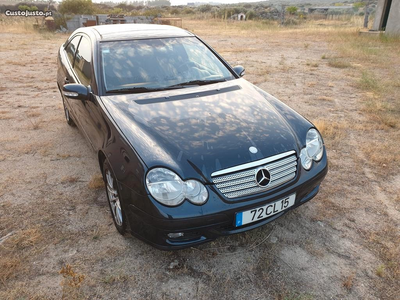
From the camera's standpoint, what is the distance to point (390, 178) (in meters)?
3.30

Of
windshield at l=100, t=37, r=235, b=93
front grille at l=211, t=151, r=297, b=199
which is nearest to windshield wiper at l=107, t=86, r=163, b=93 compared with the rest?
windshield at l=100, t=37, r=235, b=93

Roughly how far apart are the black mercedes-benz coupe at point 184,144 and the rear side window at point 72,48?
1.85 ft

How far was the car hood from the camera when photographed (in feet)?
6.75

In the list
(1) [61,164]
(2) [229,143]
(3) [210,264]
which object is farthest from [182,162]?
(1) [61,164]

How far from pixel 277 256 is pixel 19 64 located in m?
9.10

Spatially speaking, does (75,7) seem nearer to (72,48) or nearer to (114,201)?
(72,48)

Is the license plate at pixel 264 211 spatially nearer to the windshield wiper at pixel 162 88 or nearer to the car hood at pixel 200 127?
the car hood at pixel 200 127

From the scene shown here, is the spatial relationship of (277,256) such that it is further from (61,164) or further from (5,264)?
(61,164)

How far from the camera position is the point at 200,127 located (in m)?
2.36

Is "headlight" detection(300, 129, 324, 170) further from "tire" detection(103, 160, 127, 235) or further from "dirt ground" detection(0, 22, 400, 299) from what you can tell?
"tire" detection(103, 160, 127, 235)

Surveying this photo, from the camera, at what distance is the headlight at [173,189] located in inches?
76.3

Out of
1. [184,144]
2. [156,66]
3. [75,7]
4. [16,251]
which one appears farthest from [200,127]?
[75,7]

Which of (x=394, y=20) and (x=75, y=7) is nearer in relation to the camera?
(x=394, y=20)

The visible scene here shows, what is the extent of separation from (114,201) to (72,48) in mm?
2363
